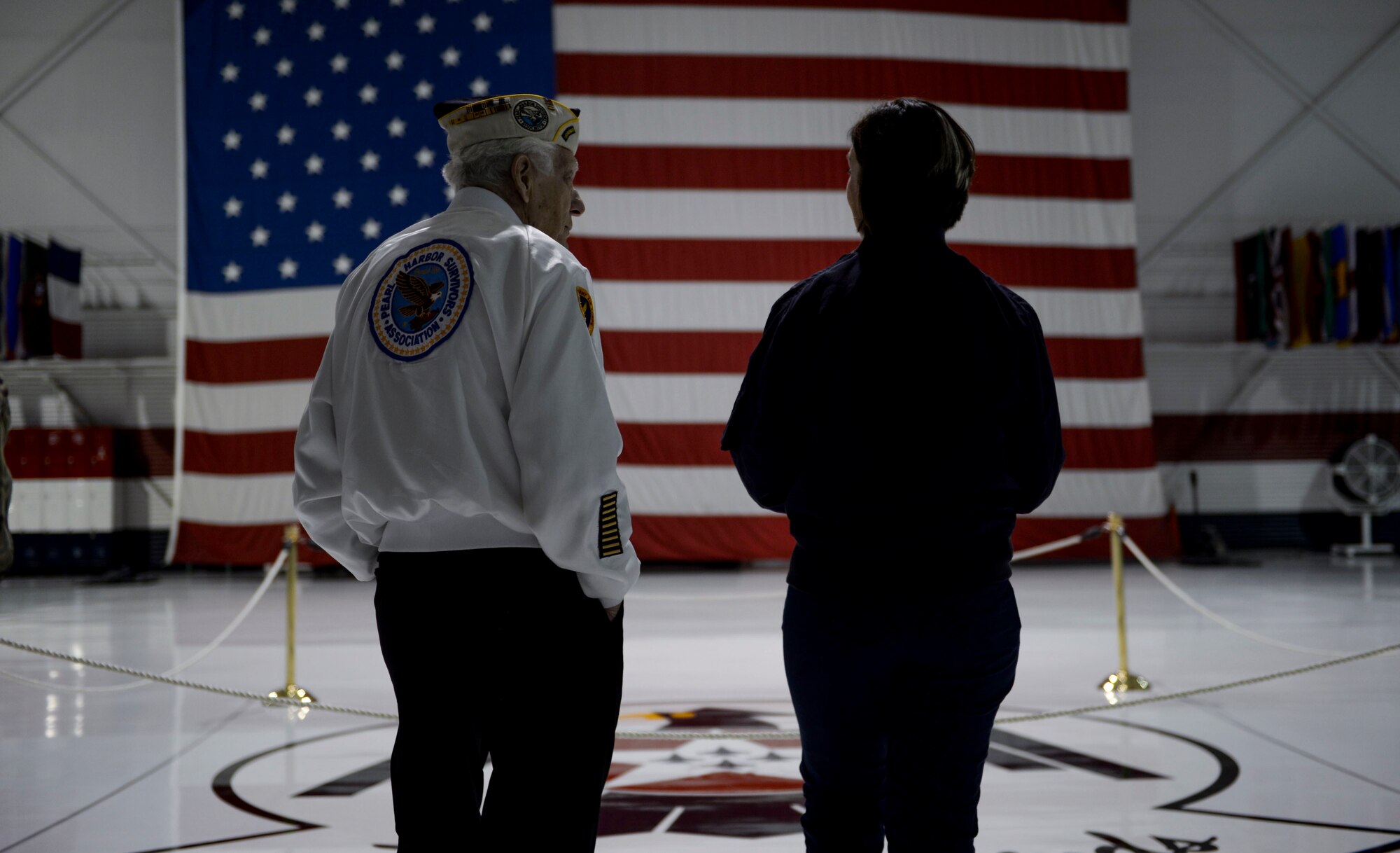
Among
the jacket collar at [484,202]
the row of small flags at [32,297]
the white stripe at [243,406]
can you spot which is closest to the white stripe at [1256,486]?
the white stripe at [243,406]

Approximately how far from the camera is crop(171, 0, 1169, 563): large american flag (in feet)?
36.7

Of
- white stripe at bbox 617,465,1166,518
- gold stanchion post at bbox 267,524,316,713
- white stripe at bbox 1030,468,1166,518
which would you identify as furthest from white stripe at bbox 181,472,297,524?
white stripe at bbox 1030,468,1166,518

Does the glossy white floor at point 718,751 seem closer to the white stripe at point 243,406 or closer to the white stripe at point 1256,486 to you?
the white stripe at point 243,406

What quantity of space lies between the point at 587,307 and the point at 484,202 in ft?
0.82

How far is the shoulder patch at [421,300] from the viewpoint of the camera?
1635 millimetres

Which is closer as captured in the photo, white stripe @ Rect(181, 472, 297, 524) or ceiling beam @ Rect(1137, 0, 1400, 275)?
white stripe @ Rect(181, 472, 297, 524)

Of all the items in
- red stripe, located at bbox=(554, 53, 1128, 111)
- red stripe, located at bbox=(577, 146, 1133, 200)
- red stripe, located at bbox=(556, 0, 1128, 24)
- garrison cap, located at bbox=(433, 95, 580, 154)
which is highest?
red stripe, located at bbox=(556, 0, 1128, 24)

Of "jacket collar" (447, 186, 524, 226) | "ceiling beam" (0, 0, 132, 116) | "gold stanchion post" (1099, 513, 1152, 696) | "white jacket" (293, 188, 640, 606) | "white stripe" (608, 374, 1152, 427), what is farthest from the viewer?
"ceiling beam" (0, 0, 132, 116)

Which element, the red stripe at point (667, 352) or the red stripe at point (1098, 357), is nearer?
the red stripe at point (667, 352)

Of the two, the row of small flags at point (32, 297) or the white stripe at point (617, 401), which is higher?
the row of small flags at point (32, 297)

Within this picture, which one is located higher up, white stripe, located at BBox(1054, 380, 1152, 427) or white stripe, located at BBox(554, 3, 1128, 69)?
white stripe, located at BBox(554, 3, 1128, 69)

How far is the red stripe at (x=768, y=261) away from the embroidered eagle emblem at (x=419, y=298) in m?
9.44

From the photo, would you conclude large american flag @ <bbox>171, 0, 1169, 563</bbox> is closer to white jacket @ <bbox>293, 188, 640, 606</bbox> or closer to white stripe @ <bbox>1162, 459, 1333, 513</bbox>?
white stripe @ <bbox>1162, 459, 1333, 513</bbox>

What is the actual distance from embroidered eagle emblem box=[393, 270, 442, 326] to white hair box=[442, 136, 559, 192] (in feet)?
0.72
